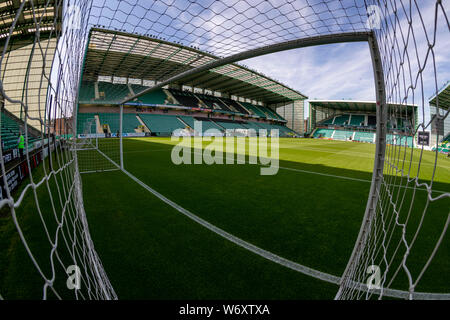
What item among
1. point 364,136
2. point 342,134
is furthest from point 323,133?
point 364,136

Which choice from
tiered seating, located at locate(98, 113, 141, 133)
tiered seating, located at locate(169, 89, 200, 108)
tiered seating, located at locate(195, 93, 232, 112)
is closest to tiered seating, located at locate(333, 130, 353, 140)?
tiered seating, located at locate(195, 93, 232, 112)

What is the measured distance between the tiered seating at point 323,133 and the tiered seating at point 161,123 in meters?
27.5

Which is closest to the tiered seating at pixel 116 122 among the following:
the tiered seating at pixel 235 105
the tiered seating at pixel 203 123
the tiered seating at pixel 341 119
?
the tiered seating at pixel 203 123

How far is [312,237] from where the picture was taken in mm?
2805

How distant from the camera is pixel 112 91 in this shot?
27641 mm

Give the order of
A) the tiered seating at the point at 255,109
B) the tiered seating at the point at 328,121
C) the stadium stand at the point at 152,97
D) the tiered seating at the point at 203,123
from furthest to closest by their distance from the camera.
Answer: the tiered seating at the point at 328,121 < the tiered seating at the point at 255,109 < the tiered seating at the point at 203,123 < the stadium stand at the point at 152,97

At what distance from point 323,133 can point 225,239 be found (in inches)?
1850

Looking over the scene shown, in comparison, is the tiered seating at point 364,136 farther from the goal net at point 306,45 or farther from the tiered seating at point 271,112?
the goal net at point 306,45

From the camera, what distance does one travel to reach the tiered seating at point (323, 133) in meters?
43.9

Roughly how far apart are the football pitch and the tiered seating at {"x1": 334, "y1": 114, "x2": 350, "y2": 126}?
151 ft

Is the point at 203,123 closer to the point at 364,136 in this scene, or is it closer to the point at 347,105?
the point at 364,136

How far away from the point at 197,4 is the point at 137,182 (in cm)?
365

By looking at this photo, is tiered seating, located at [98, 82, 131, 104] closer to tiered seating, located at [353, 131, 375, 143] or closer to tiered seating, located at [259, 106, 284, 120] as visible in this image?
tiered seating, located at [259, 106, 284, 120]

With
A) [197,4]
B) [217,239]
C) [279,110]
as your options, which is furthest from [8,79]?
[279,110]
